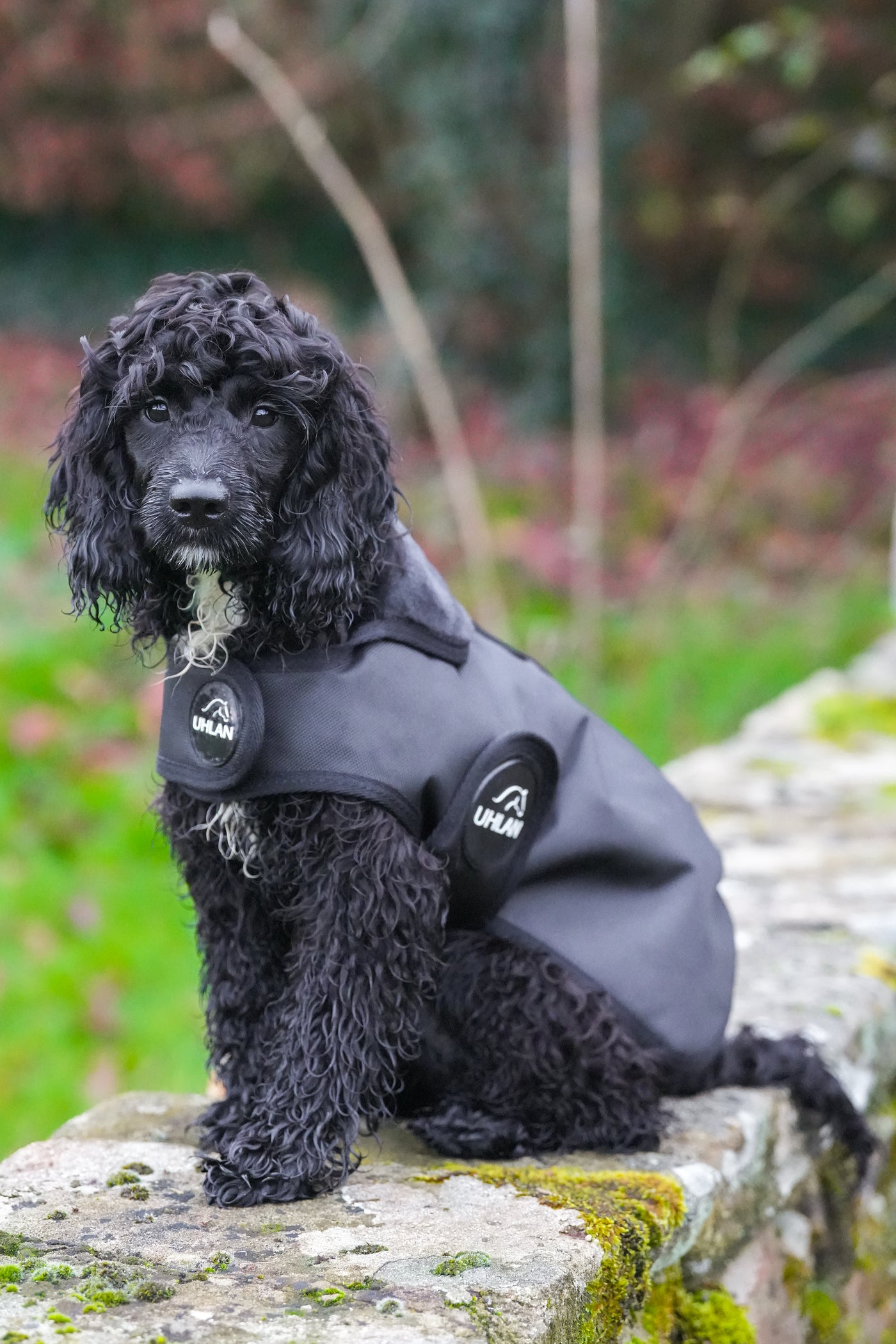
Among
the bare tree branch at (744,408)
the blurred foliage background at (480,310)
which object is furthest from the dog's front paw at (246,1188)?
the bare tree branch at (744,408)

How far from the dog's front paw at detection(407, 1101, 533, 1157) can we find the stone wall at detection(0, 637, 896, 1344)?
4 centimetres

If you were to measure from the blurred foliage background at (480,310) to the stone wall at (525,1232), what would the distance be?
1.84 meters

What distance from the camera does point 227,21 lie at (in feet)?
14.1

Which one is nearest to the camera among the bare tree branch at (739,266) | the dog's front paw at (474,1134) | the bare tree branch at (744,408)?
the dog's front paw at (474,1134)

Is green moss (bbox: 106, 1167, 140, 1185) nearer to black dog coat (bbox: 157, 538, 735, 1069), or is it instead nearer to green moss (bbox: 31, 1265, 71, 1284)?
green moss (bbox: 31, 1265, 71, 1284)

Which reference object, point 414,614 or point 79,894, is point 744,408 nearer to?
point 79,894

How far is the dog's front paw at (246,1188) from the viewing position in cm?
192

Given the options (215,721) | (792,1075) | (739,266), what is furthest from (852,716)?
(739,266)

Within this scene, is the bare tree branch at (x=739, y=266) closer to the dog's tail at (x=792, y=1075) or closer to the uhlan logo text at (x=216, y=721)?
the dog's tail at (x=792, y=1075)

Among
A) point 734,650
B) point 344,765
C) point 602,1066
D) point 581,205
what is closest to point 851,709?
point 734,650

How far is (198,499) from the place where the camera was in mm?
1795

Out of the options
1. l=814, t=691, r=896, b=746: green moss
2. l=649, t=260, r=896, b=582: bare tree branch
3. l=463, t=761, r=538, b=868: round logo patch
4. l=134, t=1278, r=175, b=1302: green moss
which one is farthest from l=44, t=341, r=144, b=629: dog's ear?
l=649, t=260, r=896, b=582: bare tree branch

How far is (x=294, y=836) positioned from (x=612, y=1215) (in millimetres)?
656

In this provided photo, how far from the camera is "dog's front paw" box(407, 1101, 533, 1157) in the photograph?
2.16m
